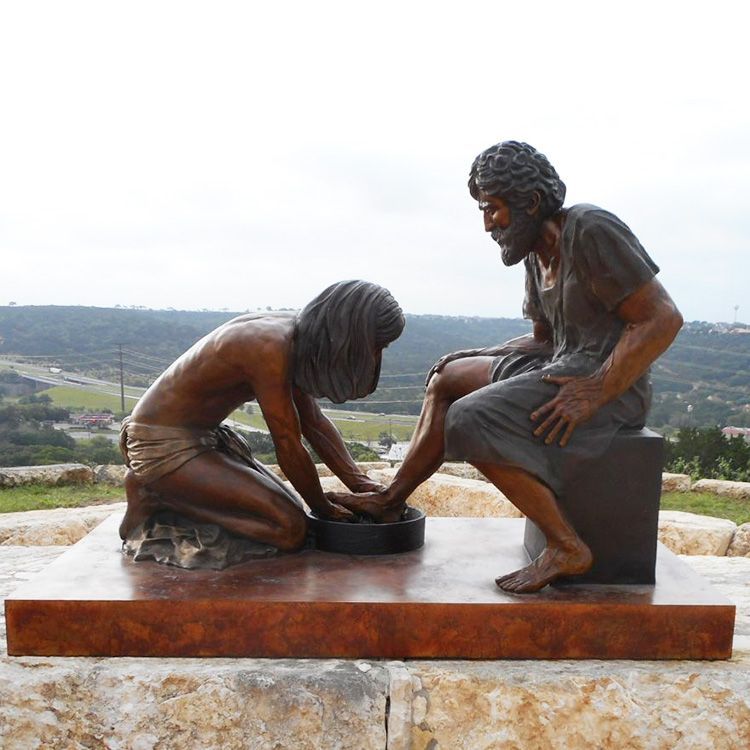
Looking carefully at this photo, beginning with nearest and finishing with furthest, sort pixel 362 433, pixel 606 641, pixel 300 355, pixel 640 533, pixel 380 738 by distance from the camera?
pixel 380 738
pixel 606 641
pixel 640 533
pixel 300 355
pixel 362 433

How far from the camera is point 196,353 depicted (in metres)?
3.27

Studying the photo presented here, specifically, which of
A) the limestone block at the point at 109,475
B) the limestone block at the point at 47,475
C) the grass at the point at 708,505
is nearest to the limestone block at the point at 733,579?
the grass at the point at 708,505

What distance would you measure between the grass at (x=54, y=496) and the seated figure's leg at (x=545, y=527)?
227 inches

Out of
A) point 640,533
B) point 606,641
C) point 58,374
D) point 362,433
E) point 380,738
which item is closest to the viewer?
point 380,738

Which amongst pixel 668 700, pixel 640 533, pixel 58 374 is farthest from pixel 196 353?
pixel 58 374

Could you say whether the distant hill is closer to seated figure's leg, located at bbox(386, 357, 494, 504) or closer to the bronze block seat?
seated figure's leg, located at bbox(386, 357, 494, 504)

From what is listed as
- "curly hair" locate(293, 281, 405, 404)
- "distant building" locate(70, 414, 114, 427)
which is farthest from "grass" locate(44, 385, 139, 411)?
"curly hair" locate(293, 281, 405, 404)

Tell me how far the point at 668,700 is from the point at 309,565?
144cm

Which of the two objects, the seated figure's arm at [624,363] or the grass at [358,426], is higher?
the seated figure's arm at [624,363]

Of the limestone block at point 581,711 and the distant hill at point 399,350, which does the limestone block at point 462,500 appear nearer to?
the distant hill at point 399,350

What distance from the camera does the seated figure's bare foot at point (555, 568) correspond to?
2.91m

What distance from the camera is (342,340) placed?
3205 millimetres

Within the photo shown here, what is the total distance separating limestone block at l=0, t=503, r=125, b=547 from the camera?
5637mm

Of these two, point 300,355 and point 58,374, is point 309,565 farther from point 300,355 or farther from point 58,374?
point 58,374
